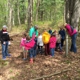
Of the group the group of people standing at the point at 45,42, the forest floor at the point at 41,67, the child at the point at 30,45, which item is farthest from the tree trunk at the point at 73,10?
the child at the point at 30,45

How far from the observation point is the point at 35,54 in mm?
11000

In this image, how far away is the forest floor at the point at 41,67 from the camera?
345 inches

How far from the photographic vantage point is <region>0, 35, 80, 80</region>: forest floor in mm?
8766

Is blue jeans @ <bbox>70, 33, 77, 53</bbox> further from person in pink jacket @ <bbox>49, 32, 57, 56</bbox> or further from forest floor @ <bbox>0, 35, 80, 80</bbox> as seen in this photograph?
person in pink jacket @ <bbox>49, 32, 57, 56</bbox>

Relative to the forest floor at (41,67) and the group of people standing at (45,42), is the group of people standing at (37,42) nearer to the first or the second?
the group of people standing at (45,42)

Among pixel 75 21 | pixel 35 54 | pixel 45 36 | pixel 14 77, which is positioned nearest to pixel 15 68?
pixel 14 77

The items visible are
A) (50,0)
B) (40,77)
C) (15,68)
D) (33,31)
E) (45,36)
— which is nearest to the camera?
(40,77)


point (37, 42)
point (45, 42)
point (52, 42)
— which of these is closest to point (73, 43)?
point (52, 42)

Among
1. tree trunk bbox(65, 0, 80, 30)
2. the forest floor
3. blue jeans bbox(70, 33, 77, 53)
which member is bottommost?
the forest floor

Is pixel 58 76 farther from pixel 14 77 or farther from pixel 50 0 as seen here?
pixel 50 0

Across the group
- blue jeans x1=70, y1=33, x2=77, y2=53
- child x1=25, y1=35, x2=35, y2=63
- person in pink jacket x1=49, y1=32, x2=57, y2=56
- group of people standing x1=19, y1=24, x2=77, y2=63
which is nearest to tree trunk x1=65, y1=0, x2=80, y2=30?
group of people standing x1=19, y1=24, x2=77, y2=63

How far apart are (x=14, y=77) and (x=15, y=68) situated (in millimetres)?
951

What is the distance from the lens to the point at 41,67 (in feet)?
31.7

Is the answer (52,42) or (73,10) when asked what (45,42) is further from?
(73,10)
